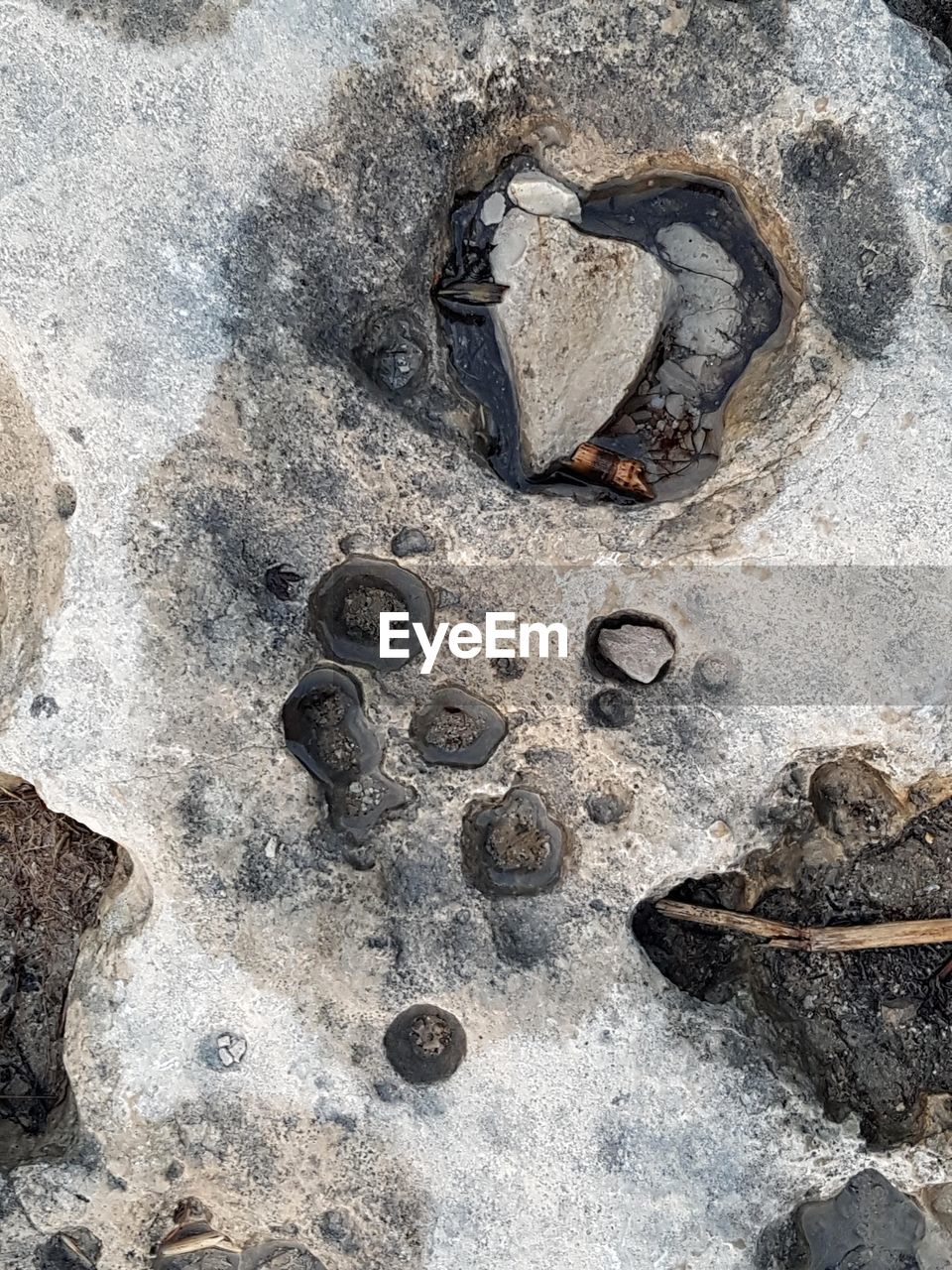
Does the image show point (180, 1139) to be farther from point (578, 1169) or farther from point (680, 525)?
point (680, 525)

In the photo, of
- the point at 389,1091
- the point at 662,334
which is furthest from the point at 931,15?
the point at 389,1091

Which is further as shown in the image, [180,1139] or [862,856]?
[862,856]

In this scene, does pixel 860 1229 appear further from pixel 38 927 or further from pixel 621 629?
pixel 38 927

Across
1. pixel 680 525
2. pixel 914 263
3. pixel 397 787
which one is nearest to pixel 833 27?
pixel 914 263

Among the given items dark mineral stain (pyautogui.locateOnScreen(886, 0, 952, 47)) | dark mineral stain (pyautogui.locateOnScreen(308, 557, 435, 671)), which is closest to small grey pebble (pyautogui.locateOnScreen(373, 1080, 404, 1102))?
dark mineral stain (pyautogui.locateOnScreen(308, 557, 435, 671))

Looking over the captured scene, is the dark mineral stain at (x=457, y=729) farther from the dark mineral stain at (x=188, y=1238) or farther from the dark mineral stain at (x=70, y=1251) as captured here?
the dark mineral stain at (x=70, y=1251)

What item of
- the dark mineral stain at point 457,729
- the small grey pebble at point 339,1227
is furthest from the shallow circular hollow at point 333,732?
the small grey pebble at point 339,1227
